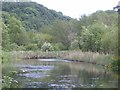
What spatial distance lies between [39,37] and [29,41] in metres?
1.76

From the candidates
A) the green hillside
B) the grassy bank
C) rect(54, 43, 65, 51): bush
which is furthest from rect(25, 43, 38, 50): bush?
the green hillside

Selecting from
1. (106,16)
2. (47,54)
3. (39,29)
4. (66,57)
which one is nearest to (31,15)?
(39,29)

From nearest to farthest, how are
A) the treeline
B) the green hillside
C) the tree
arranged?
the treeline
the tree
the green hillside

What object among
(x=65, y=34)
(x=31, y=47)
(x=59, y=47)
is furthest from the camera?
(x=65, y=34)

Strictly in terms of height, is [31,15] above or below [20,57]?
above

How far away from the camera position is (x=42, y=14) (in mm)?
57594

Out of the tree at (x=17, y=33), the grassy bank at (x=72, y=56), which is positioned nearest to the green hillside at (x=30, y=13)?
the tree at (x=17, y=33)

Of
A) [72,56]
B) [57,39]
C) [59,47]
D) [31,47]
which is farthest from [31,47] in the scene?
[72,56]

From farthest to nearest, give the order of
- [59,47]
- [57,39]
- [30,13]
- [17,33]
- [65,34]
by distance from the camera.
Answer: [30,13]
[57,39]
[65,34]
[17,33]
[59,47]

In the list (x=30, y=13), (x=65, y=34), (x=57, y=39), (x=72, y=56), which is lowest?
(x=72, y=56)

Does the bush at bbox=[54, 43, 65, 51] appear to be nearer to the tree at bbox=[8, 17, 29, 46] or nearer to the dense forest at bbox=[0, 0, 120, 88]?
the dense forest at bbox=[0, 0, 120, 88]

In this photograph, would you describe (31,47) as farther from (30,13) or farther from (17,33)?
(30,13)

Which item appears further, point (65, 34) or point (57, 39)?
point (57, 39)

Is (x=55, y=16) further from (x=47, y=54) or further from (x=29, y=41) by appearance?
(x=47, y=54)
